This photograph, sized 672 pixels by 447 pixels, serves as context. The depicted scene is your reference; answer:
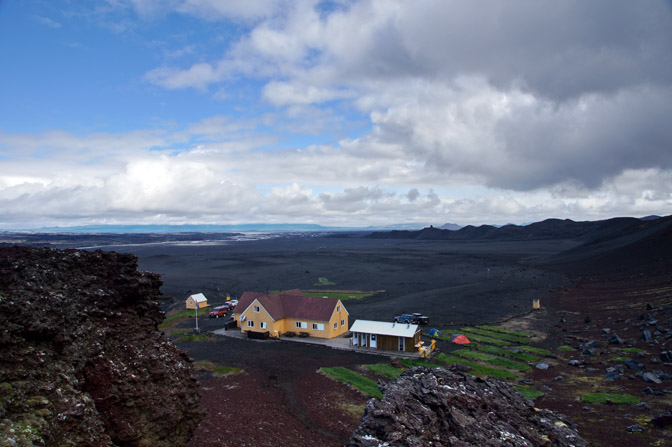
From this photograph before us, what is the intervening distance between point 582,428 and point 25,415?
24068mm

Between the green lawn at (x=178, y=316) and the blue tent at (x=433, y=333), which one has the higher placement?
the blue tent at (x=433, y=333)

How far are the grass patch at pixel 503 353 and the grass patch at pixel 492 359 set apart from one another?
1.04 m

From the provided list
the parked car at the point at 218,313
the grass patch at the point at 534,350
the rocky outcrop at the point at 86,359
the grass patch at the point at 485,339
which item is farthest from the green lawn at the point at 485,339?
the rocky outcrop at the point at 86,359

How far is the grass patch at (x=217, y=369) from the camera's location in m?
30.7

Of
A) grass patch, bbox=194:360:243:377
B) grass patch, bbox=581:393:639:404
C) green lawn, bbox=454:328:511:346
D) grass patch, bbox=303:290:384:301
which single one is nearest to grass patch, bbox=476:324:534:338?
green lawn, bbox=454:328:511:346

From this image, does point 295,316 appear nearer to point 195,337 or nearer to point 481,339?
point 195,337

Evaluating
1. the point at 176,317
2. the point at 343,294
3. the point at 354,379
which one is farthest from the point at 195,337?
the point at 343,294

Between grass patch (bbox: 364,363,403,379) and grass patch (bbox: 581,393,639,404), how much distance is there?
12358mm

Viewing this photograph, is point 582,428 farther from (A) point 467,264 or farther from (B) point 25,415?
(A) point 467,264

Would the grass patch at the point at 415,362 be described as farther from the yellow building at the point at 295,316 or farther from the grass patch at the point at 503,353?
the yellow building at the point at 295,316

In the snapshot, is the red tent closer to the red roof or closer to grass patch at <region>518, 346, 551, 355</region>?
grass patch at <region>518, 346, 551, 355</region>

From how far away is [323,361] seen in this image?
3438cm

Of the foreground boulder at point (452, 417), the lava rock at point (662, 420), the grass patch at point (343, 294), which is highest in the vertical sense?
the foreground boulder at point (452, 417)

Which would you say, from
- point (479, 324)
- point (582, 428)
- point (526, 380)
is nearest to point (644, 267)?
point (479, 324)
